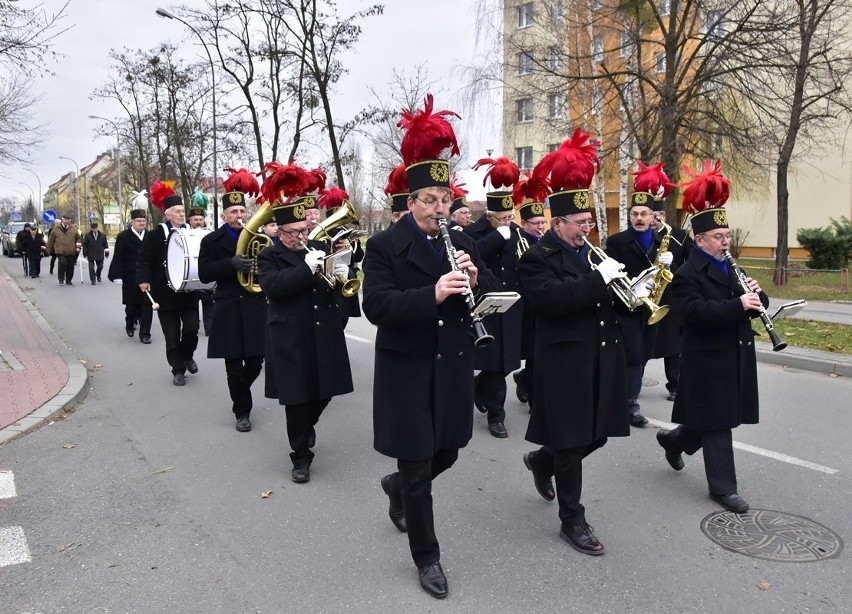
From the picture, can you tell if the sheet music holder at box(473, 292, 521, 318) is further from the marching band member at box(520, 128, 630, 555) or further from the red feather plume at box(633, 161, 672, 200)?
the red feather plume at box(633, 161, 672, 200)

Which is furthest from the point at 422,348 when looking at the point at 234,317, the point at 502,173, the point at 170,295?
the point at 170,295

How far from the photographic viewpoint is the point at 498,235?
6684 mm

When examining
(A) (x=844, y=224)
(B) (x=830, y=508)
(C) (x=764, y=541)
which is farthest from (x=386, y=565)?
(A) (x=844, y=224)

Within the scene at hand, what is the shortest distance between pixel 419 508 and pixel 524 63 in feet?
67.0

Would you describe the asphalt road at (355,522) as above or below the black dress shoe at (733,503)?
below

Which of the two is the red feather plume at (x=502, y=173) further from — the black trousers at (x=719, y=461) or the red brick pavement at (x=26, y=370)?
the red brick pavement at (x=26, y=370)

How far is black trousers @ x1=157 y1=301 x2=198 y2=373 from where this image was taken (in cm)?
842

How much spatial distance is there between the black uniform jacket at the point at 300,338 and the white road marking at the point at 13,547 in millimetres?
1751

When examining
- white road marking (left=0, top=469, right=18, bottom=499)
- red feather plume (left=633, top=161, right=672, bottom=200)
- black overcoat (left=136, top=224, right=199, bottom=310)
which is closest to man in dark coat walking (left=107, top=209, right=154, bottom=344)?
black overcoat (left=136, top=224, right=199, bottom=310)

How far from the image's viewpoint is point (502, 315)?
6.38 m

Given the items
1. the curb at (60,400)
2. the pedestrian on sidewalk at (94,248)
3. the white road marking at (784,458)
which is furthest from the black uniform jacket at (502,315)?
the pedestrian on sidewalk at (94,248)

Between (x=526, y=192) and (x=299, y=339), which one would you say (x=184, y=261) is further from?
(x=526, y=192)

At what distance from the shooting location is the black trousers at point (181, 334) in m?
8.42

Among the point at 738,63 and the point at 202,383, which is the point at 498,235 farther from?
the point at 738,63
